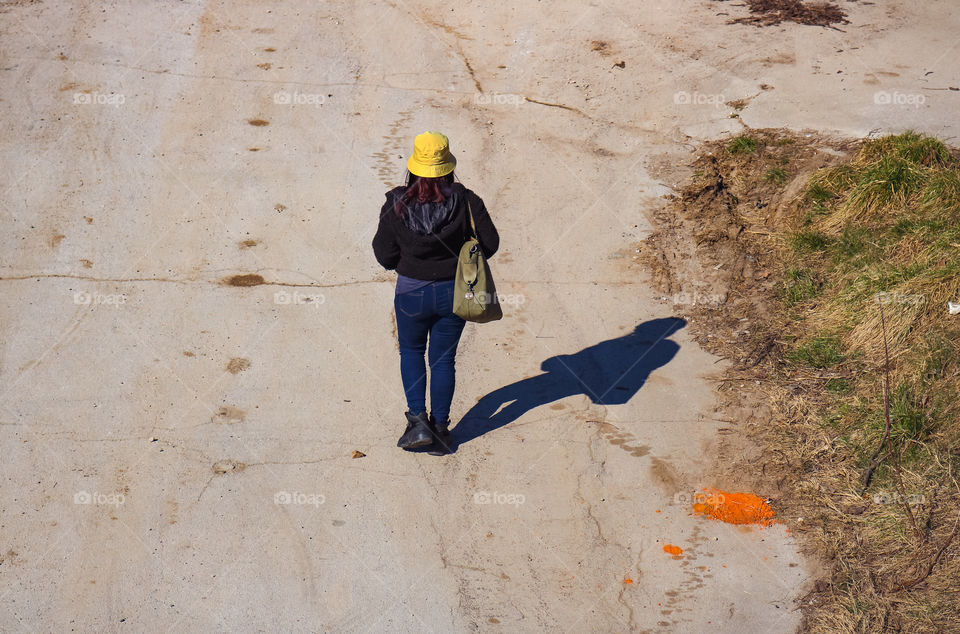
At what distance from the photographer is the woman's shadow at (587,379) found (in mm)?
5223

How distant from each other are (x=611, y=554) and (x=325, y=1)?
8.52 m

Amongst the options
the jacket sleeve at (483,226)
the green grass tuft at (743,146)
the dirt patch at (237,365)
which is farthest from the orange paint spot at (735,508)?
the green grass tuft at (743,146)

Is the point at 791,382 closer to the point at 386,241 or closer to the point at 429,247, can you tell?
the point at 429,247

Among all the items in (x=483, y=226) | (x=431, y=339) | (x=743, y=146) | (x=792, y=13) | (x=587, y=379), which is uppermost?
(x=483, y=226)

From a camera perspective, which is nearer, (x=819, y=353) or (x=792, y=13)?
(x=819, y=353)

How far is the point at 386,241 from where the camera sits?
14.2 feet

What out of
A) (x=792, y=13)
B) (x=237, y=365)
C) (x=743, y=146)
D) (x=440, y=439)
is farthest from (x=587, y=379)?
(x=792, y=13)

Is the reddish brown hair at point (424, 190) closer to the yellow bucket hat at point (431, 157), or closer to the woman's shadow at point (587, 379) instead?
the yellow bucket hat at point (431, 157)

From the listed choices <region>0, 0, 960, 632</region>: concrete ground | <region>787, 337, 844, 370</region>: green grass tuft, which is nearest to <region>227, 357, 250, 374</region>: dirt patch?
<region>0, 0, 960, 632</region>: concrete ground

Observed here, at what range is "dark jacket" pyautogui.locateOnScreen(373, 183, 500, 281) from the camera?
4227 mm

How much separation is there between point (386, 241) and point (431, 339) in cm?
64

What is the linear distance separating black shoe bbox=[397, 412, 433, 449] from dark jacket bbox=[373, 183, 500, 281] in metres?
0.91

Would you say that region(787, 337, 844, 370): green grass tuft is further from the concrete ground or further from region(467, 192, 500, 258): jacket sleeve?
region(467, 192, 500, 258): jacket sleeve

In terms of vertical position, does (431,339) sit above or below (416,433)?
above
